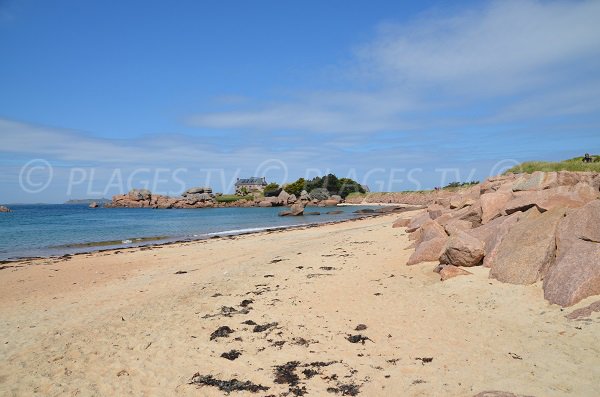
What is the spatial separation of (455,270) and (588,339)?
4.26 metres

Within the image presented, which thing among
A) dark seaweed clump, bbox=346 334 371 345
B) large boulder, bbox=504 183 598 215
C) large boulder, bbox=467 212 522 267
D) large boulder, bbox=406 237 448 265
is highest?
large boulder, bbox=504 183 598 215

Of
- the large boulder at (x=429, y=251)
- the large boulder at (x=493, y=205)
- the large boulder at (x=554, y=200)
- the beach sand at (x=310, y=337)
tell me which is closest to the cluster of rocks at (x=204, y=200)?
the large boulder at (x=493, y=205)

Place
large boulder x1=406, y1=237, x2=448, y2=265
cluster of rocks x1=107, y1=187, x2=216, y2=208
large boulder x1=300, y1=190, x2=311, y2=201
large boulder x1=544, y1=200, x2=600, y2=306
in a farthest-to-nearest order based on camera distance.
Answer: cluster of rocks x1=107, y1=187, x2=216, y2=208 → large boulder x1=300, y1=190, x2=311, y2=201 → large boulder x1=406, y1=237, x2=448, y2=265 → large boulder x1=544, y1=200, x2=600, y2=306

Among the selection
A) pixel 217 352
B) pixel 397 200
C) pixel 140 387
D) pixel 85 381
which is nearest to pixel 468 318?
pixel 217 352

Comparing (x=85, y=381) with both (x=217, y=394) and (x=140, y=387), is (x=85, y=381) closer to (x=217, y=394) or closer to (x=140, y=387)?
(x=140, y=387)

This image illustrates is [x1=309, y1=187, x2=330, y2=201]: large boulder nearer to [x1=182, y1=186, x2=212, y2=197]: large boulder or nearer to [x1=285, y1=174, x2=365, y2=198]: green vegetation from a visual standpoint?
[x1=285, y1=174, x2=365, y2=198]: green vegetation

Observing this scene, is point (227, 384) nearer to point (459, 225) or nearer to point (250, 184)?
point (459, 225)

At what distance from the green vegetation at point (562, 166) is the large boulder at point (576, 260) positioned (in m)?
24.7

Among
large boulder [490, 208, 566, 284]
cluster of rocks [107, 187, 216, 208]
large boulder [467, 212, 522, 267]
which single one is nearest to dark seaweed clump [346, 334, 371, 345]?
large boulder [490, 208, 566, 284]

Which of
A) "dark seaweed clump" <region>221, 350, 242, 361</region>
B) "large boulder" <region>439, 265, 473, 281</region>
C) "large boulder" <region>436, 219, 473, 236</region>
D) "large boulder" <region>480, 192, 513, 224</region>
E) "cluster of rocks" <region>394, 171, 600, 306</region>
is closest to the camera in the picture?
"dark seaweed clump" <region>221, 350, 242, 361</region>

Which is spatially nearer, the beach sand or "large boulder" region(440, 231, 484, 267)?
the beach sand

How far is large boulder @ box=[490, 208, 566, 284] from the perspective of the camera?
8930 mm

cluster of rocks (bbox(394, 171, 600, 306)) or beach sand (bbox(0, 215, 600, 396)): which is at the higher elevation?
cluster of rocks (bbox(394, 171, 600, 306))

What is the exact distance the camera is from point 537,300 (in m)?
8.09
